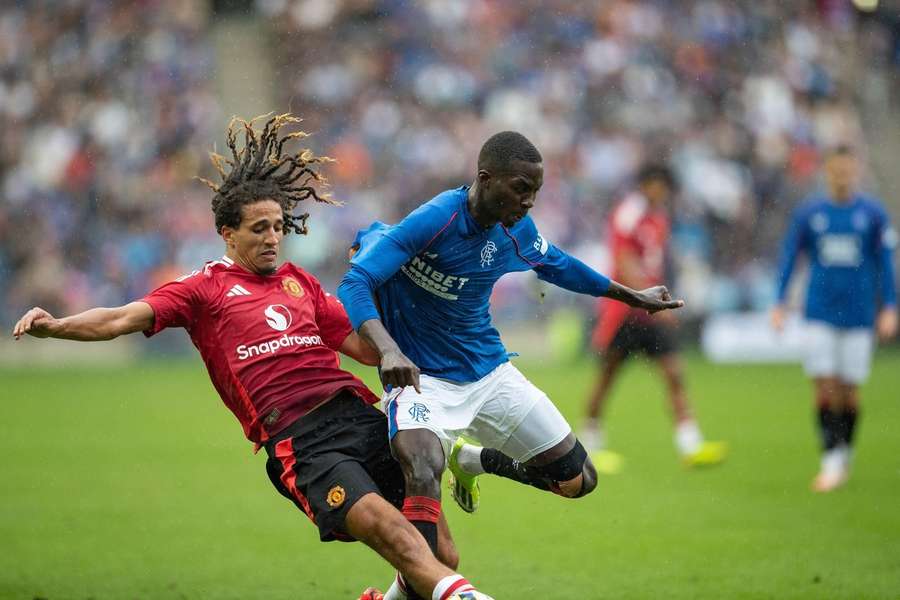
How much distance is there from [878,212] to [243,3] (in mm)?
17682

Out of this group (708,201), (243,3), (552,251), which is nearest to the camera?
(552,251)

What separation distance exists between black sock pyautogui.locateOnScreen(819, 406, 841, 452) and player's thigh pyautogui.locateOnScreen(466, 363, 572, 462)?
4.45m

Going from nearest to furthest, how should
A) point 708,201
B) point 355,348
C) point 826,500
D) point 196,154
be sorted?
point 355,348
point 826,500
point 708,201
point 196,154

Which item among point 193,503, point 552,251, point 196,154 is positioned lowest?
point 193,503

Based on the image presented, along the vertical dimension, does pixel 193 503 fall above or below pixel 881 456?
above

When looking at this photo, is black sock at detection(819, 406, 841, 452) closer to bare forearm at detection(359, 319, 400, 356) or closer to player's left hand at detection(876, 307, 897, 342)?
player's left hand at detection(876, 307, 897, 342)

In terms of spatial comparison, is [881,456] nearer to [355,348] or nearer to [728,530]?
[728,530]

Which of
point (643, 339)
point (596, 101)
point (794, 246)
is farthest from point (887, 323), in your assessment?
point (596, 101)

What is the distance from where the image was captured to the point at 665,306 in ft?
20.8

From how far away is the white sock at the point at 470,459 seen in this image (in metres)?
6.35

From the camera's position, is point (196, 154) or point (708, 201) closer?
point (708, 201)

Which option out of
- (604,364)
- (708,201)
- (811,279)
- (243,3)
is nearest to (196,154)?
(243,3)

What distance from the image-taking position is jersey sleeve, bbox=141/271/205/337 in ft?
17.6

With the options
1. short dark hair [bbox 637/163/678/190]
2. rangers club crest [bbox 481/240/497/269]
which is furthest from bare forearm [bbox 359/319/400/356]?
short dark hair [bbox 637/163/678/190]
